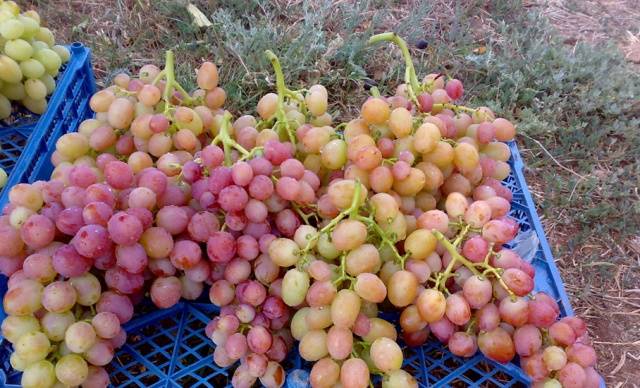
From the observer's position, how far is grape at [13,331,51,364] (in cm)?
89

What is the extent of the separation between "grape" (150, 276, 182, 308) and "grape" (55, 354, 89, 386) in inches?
5.9

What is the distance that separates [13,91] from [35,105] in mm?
52

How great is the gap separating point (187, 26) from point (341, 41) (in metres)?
0.59

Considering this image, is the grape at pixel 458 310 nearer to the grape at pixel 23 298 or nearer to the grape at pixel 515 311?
the grape at pixel 515 311

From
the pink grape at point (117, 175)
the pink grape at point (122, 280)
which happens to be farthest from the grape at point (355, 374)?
the pink grape at point (117, 175)

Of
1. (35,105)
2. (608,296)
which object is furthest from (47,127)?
(608,296)

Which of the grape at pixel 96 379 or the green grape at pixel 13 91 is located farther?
the green grape at pixel 13 91

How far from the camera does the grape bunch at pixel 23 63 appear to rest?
50.3 inches

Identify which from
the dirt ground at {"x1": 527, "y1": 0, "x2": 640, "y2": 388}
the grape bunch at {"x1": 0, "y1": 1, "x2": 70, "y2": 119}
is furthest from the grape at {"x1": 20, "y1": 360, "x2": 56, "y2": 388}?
the dirt ground at {"x1": 527, "y1": 0, "x2": 640, "y2": 388}

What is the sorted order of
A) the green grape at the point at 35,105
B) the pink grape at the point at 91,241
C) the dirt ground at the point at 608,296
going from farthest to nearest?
the dirt ground at the point at 608,296
the green grape at the point at 35,105
the pink grape at the point at 91,241

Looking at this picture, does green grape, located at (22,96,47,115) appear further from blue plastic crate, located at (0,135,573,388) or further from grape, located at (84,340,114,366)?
grape, located at (84,340,114,366)

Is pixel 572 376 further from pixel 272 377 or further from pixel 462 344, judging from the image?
pixel 272 377

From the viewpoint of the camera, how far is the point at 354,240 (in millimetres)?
927

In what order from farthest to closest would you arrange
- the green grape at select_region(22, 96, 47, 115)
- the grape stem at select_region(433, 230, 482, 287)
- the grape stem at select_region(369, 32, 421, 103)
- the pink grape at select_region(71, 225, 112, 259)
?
the green grape at select_region(22, 96, 47, 115)
the grape stem at select_region(369, 32, 421, 103)
the grape stem at select_region(433, 230, 482, 287)
the pink grape at select_region(71, 225, 112, 259)
